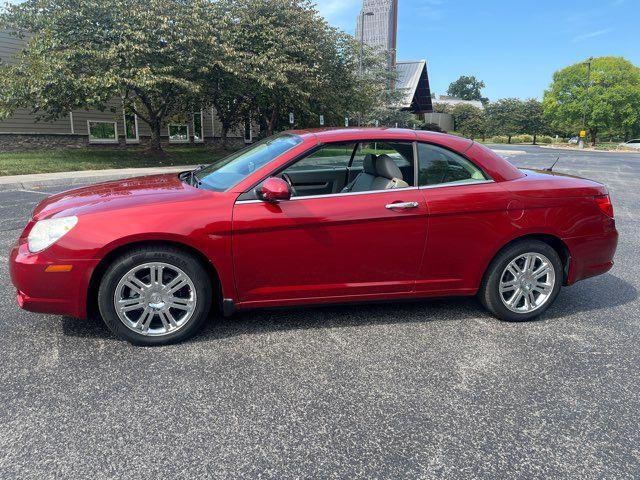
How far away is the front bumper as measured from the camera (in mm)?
3156

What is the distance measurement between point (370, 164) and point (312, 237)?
1128 mm

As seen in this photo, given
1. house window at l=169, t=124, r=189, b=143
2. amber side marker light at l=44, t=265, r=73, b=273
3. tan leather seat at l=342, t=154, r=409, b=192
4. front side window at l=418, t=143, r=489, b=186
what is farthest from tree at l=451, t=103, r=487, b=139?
amber side marker light at l=44, t=265, r=73, b=273

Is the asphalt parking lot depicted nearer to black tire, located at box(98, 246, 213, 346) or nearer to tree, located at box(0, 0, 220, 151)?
black tire, located at box(98, 246, 213, 346)

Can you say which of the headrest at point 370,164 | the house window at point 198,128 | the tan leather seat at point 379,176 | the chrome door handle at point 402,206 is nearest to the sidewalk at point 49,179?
the headrest at point 370,164

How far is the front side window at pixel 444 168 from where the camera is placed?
3.78 m

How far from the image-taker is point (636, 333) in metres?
3.79

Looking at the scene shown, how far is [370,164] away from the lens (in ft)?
13.8

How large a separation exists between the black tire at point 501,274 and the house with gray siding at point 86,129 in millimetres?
19588

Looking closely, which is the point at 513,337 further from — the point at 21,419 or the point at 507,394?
the point at 21,419

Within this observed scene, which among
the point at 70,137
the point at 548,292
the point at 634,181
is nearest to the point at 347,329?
the point at 548,292

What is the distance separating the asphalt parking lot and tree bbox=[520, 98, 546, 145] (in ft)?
264

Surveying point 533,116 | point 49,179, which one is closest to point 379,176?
point 49,179

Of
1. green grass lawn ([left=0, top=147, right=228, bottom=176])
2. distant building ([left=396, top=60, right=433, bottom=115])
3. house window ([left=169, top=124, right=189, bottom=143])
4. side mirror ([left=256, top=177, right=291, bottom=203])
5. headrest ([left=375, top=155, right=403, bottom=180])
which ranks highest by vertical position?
distant building ([left=396, top=60, right=433, bottom=115])

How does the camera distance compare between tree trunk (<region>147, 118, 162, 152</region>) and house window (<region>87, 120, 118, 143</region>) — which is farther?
house window (<region>87, 120, 118, 143</region>)
